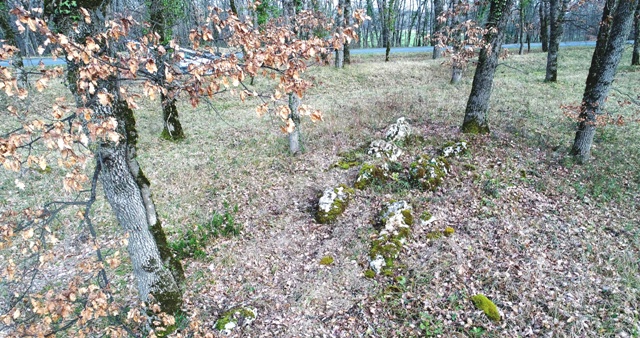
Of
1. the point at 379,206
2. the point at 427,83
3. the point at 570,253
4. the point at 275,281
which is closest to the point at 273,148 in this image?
the point at 379,206

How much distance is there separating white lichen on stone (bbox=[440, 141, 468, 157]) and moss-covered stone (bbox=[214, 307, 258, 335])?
7708mm

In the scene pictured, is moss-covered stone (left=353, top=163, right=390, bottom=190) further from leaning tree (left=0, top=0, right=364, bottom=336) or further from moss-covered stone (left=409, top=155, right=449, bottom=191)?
leaning tree (left=0, top=0, right=364, bottom=336)

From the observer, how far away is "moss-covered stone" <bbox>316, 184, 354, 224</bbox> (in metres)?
8.77

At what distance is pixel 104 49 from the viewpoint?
14.5 ft

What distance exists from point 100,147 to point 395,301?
569 centimetres

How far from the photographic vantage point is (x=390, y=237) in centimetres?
774

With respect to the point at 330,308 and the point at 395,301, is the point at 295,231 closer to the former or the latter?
the point at 330,308

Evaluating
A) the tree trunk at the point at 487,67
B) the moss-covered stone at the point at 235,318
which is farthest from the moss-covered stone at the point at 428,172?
the moss-covered stone at the point at 235,318

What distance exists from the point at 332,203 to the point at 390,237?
192cm

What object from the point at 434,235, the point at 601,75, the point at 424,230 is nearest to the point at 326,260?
the point at 424,230

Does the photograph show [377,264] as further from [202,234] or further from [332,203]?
[202,234]

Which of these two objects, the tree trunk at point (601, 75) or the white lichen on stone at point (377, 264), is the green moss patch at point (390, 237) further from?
the tree trunk at point (601, 75)

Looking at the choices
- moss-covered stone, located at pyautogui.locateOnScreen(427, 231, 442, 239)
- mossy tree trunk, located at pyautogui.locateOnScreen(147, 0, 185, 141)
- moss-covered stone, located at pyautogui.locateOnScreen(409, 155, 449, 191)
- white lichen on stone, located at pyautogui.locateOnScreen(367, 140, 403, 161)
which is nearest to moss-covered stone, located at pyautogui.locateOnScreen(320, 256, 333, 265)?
moss-covered stone, located at pyautogui.locateOnScreen(427, 231, 442, 239)

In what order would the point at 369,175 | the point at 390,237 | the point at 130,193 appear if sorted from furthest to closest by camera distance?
the point at 369,175
the point at 390,237
the point at 130,193
